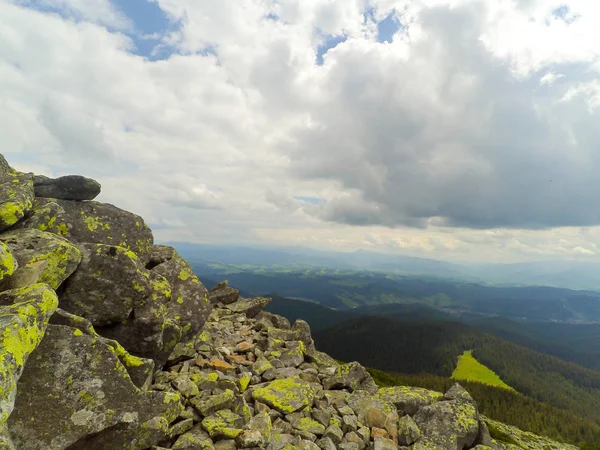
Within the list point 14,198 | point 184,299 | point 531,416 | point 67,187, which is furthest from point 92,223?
point 531,416

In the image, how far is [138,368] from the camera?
11602mm

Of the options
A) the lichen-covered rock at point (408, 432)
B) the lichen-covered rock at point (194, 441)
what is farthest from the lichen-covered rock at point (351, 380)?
the lichen-covered rock at point (194, 441)

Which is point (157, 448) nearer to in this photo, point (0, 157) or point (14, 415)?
point (14, 415)

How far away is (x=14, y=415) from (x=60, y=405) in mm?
1020

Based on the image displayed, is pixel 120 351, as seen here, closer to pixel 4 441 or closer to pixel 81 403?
pixel 81 403

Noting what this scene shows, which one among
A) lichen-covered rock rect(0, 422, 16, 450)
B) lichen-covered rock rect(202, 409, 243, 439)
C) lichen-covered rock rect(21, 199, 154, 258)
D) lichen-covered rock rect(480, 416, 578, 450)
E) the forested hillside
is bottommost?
the forested hillside

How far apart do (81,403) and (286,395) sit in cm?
817

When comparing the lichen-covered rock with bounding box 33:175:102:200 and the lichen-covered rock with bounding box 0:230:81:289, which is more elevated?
the lichen-covered rock with bounding box 33:175:102:200

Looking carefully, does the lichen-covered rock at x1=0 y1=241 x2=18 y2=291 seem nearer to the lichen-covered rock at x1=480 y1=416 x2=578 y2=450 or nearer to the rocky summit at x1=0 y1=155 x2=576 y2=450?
the rocky summit at x1=0 y1=155 x2=576 y2=450

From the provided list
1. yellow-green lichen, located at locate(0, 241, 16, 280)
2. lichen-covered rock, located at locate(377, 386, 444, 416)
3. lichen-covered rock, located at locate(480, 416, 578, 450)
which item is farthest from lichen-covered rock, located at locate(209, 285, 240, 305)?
lichen-covered rock, located at locate(480, 416, 578, 450)

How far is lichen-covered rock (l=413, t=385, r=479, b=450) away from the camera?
508 inches

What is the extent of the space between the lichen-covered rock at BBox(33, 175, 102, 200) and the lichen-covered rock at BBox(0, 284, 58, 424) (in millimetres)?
11591

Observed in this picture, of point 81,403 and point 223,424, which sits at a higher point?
point 81,403

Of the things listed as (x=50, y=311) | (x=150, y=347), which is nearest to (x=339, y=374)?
(x=150, y=347)
